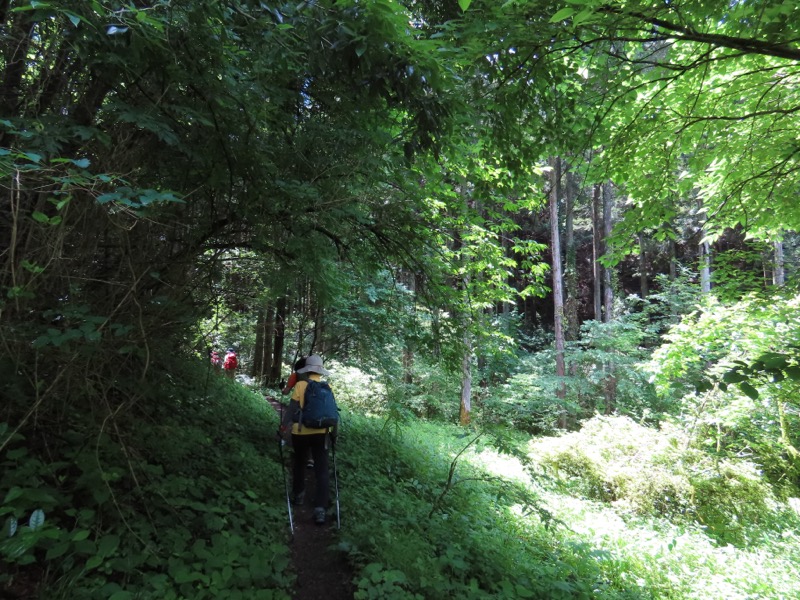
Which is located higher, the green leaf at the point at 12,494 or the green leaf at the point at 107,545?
the green leaf at the point at 12,494

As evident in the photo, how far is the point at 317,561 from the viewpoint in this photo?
3.85 metres

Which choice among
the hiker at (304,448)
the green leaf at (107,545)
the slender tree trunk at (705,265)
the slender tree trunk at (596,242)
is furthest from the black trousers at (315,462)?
the slender tree trunk at (596,242)

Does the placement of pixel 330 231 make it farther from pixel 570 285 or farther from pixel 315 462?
pixel 570 285

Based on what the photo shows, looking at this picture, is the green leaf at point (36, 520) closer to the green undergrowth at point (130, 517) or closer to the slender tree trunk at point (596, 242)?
the green undergrowth at point (130, 517)

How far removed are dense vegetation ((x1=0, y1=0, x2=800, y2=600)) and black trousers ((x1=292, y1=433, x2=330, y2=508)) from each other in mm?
339

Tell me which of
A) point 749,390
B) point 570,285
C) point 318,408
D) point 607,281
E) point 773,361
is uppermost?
point 570,285

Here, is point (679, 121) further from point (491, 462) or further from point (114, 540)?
point (491, 462)

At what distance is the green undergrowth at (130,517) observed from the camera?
2.50m

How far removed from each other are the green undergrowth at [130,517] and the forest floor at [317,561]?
0.55 ft

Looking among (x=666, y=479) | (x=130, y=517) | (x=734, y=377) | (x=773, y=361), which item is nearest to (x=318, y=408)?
(x=130, y=517)

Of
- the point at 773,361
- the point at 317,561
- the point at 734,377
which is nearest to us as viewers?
the point at 773,361

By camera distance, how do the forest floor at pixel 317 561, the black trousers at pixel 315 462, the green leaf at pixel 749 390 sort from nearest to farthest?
the green leaf at pixel 749 390, the forest floor at pixel 317 561, the black trousers at pixel 315 462

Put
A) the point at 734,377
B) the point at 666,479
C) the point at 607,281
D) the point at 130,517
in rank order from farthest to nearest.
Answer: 1. the point at 607,281
2. the point at 666,479
3. the point at 130,517
4. the point at 734,377

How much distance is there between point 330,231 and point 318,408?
6.62 feet
